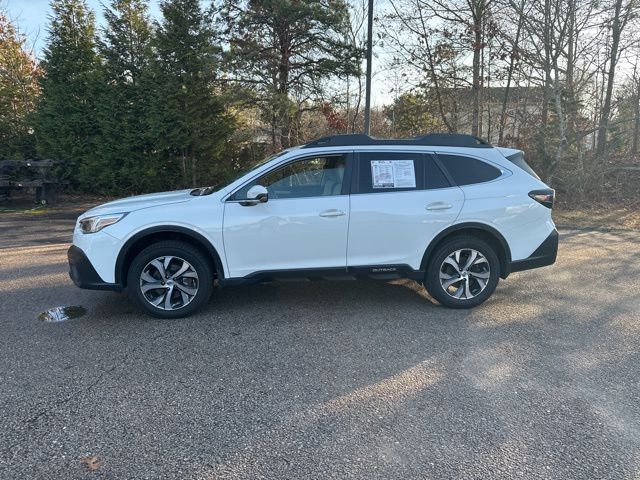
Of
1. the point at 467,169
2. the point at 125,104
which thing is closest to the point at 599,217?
the point at 467,169

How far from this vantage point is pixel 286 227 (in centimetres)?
455

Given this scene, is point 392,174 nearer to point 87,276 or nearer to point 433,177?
point 433,177

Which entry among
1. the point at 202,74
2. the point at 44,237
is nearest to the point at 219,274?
the point at 44,237

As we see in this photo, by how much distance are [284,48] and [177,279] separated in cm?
1113

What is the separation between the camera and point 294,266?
183 inches

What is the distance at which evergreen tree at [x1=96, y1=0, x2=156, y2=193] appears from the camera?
14.0 metres

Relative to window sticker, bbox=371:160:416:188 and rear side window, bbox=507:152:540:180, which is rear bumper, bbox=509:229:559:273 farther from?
window sticker, bbox=371:160:416:188

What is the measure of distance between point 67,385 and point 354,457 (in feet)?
7.18

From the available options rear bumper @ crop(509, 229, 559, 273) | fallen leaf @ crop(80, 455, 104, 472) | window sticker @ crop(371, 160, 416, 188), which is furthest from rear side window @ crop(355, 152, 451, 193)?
fallen leaf @ crop(80, 455, 104, 472)

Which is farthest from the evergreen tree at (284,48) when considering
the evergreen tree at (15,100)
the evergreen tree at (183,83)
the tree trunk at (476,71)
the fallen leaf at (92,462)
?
the fallen leaf at (92,462)

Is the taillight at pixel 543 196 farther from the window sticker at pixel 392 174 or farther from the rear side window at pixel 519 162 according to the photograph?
the window sticker at pixel 392 174

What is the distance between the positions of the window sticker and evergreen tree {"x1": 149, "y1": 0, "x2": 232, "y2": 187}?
33.6 feet

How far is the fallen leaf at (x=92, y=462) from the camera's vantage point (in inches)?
97.7

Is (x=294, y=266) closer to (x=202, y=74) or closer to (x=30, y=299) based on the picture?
(x=30, y=299)
